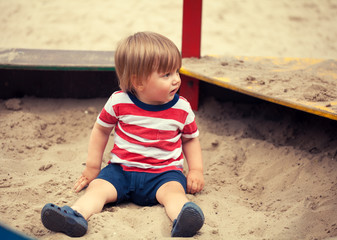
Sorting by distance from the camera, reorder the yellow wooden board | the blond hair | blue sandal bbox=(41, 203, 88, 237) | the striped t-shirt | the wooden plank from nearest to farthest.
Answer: blue sandal bbox=(41, 203, 88, 237)
the blond hair
the striped t-shirt
the yellow wooden board
the wooden plank

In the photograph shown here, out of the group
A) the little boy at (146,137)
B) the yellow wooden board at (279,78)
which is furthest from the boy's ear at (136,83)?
the yellow wooden board at (279,78)

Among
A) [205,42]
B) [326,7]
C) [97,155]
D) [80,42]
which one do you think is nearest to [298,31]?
[326,7]

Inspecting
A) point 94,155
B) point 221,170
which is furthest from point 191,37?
point 94,155

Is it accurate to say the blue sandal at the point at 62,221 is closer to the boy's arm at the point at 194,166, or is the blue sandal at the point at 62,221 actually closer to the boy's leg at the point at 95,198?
the boy's leg at the point at 95,198

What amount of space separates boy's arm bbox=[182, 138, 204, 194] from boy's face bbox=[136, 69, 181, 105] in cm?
28

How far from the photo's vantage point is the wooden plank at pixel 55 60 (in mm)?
2764

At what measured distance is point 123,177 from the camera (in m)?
1.91

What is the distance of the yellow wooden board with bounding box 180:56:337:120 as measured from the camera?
83.7 inches

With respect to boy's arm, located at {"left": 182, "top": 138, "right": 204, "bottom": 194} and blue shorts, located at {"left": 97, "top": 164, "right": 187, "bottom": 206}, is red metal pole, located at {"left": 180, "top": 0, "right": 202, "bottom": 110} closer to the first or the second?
boy's arm, located at {"left": 182, "top": 138, "right": 204, "bottom": 194}

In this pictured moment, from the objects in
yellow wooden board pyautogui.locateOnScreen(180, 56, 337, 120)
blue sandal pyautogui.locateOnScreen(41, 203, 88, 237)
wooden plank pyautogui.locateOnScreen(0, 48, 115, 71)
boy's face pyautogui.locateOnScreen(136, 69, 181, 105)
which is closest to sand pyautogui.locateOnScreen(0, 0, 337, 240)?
blue sandal pyautogui.locateOnScreen(41, 203, 88, 237)

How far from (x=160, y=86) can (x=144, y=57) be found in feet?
0.45

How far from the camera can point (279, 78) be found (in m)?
2.46

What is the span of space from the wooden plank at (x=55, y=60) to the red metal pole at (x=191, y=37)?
1.65 feet

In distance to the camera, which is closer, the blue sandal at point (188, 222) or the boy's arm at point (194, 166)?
the blue sandal at point (188, 222)
